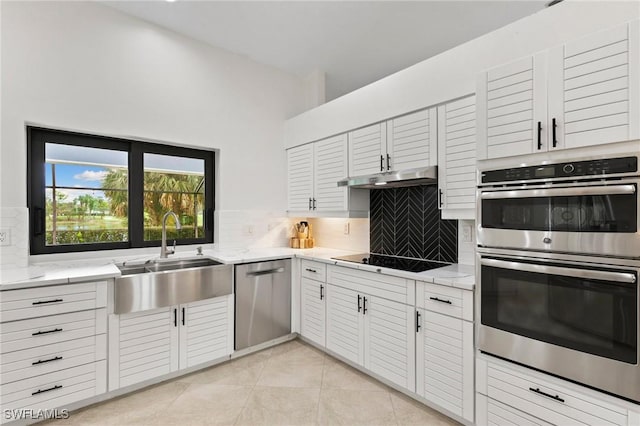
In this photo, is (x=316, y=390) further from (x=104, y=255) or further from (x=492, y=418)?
(x=104, y=255)

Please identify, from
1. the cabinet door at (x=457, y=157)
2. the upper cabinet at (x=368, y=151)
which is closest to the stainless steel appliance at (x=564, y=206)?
the cabinet door at (x=457, y=157)

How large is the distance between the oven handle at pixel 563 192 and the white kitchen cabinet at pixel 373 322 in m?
0.80

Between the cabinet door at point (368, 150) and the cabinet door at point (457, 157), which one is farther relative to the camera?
the cabinet door at point (368, 150)

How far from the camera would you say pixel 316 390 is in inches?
90.2

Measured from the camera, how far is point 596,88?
1.37 meters

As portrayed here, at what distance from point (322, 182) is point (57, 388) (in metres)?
2.56

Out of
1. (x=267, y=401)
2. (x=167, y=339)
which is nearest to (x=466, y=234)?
(x=267, y=401)

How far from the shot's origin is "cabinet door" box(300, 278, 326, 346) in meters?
2.85

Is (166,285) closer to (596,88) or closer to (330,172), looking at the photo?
(330,172)

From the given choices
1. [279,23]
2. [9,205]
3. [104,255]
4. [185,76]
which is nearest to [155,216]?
[104,255]

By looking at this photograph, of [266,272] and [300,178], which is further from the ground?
[300,178]

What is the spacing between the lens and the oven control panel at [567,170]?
1.30 meters

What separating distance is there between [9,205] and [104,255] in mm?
733

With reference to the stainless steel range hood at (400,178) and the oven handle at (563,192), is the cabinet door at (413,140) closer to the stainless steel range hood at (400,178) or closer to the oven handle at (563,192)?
the stainless steel range hood at (400,178)
